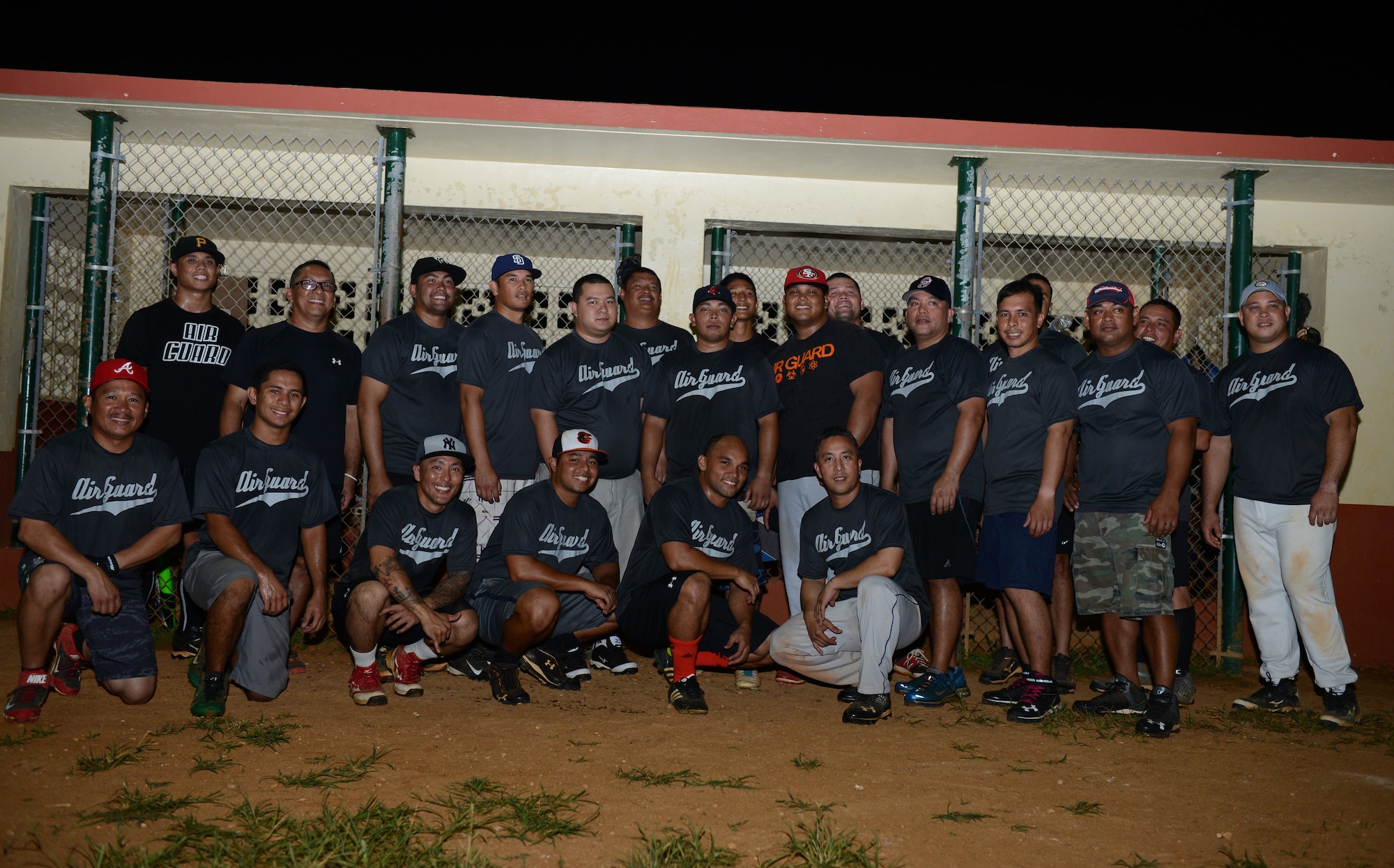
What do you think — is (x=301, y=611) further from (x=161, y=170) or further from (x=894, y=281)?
(x=894, y=281)

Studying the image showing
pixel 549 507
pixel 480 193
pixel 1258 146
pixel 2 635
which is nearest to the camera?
pixel 549 507

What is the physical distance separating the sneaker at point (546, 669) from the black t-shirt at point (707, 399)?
1.16 meters

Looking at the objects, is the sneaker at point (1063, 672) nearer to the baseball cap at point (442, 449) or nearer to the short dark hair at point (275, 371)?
the baseball cap at point (442, 449)

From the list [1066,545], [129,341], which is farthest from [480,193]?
[1066,545]

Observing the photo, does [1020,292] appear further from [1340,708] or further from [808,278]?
[1340,708]

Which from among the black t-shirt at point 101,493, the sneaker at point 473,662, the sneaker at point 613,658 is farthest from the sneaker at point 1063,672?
the black t-shirt at point 101,493

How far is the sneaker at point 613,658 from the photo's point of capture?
18.1 ft

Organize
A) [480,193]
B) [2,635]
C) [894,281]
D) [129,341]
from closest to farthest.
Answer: [129,341] → [2,635] → [480,193] → [894,281]

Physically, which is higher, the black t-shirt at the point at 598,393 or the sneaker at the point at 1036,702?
the black t-shirt at the point at 598,393

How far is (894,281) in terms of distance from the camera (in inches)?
414

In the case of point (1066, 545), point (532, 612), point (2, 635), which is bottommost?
point (2, 635)

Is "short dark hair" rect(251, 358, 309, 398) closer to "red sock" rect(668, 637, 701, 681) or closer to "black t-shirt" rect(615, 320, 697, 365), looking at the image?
"black t-shirt" rect(615, 320, 697, 365)

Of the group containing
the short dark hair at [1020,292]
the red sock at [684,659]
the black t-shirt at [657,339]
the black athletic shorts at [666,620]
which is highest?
the short dark hair at [1020,292]

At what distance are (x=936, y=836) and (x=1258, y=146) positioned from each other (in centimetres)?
550
